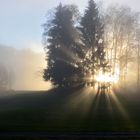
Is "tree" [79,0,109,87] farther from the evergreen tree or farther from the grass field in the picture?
the grass field

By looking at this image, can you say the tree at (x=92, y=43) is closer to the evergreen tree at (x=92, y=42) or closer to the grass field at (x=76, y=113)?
the evergreen tree at (x=92, y=42)

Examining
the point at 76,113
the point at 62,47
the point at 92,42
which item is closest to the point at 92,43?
the point at 92,42

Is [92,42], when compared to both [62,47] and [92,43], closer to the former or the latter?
[92,43]

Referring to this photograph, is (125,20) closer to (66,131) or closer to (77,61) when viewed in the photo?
(77,61)

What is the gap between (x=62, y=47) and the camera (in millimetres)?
80625

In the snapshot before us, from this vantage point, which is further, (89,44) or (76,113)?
(89,44)

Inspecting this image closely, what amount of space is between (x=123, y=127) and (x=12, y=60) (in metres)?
147

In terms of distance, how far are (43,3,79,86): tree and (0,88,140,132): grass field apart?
95.2 inches

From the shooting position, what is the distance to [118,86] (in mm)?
85000

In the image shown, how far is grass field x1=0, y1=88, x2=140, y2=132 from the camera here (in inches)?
1585

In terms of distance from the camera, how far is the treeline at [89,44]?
77812 millimetres

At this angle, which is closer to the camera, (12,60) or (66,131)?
(66,131)

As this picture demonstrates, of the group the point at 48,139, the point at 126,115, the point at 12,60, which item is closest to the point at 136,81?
the point at 126,115

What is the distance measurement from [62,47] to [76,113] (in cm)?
2784
